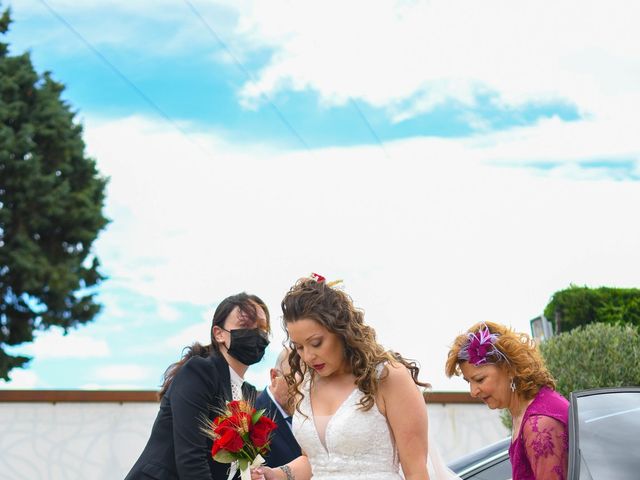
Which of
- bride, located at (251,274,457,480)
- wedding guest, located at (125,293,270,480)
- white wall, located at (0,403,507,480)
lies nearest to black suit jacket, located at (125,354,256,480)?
wedding guest, located at (125,293,270,480)

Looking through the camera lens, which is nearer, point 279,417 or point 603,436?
point 603,436

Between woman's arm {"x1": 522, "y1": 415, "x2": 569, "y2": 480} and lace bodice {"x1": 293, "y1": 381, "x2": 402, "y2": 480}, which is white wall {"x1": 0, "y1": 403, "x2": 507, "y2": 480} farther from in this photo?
woman's arm {"x1": 522, "y1": 415, "x2": 569, "y2": 480}

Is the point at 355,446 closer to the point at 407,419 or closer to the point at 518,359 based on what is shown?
the point at 407,419

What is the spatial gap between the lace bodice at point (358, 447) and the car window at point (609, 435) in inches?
29.1

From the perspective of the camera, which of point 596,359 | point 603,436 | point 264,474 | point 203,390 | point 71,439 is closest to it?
point 603,436

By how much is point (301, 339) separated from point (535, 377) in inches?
37.6

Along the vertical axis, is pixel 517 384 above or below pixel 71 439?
above

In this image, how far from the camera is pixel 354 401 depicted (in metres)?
3.47

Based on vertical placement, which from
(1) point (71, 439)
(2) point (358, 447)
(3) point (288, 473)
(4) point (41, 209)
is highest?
(4) point (41, 209)

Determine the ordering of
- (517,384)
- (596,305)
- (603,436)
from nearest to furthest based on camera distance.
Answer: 1. (603,436)
2. (517,384)
3. (596,305)

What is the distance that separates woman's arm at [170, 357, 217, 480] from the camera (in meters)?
4.07

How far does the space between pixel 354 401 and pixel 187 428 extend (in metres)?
1.04

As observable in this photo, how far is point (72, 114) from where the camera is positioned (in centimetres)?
2452

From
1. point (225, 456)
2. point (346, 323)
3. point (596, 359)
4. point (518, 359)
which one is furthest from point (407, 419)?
point (596, 359)
